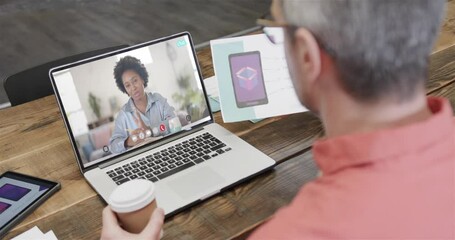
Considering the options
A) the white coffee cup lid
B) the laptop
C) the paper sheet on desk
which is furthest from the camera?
the paper sheet on desk

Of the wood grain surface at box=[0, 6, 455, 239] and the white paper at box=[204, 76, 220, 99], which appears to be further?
the white paper at box=[204, 76, 220, 99]

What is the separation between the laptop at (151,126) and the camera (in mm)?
1213

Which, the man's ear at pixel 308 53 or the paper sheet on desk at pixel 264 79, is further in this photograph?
the paper sheet on desk at pixel 264 79

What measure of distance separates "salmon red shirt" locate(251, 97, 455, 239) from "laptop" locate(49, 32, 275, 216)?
18.1 inches

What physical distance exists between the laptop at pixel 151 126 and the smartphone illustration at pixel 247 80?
97 mm

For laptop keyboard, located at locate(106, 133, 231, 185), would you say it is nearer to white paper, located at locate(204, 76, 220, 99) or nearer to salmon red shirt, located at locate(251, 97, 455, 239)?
white paper, located at locate(204, 76, 220, 99)

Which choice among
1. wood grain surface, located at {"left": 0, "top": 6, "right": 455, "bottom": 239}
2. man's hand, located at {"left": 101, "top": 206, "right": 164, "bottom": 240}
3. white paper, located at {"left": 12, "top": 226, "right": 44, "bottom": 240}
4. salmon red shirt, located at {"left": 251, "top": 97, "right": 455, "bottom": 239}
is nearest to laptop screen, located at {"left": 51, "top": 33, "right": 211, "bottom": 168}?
wood grain surface, located at {"left": 0, "top": 6, "right": 455, "bottom": 239}

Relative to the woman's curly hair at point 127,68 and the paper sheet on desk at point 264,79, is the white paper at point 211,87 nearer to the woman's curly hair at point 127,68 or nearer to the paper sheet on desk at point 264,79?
the paper sheet on desk at point 264,79

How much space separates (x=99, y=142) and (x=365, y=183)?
0.74 m

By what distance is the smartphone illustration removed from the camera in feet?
4.66

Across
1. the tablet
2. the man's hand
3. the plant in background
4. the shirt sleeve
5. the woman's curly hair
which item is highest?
the woman's curly hair

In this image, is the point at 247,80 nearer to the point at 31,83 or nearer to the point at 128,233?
the point at 128,233

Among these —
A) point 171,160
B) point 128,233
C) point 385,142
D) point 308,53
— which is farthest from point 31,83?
point 385,142

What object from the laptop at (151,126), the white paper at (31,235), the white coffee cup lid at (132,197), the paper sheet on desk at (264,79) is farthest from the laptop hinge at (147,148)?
the white coffee cup lid at (132,197)
